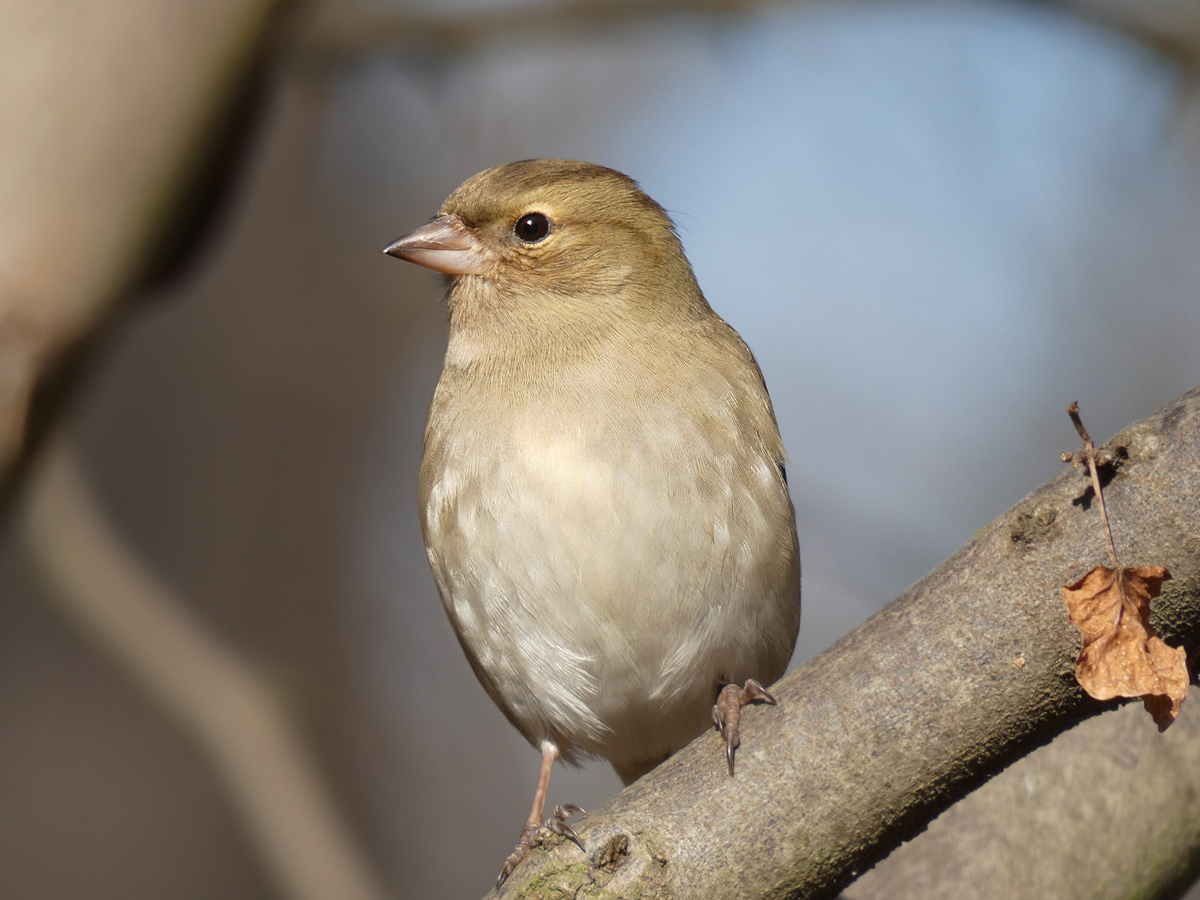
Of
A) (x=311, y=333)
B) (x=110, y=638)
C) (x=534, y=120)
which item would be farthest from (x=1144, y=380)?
(x=110, y=638)

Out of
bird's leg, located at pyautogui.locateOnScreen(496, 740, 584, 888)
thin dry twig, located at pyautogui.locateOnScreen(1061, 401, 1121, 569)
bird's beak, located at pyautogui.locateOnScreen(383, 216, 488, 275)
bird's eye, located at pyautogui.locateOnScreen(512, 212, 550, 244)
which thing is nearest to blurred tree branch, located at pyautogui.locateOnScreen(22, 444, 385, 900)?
bird's leg, located at pyautogui.locateOnScreen(496, 740, 584, 888)

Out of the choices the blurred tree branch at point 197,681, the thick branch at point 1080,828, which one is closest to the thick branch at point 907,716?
the thick branch at point 1080,828

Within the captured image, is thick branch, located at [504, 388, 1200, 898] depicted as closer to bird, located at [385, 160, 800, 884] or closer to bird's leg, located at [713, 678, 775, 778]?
bird's leg, located at [713, 678, 775, 778]

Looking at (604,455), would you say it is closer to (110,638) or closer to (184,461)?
(110,638)

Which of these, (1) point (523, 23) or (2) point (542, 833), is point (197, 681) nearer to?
(2) point (542, 833)

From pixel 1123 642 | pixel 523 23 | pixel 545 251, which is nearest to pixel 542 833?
pixel 1123 642

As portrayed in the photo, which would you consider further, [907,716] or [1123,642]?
[907,716]
